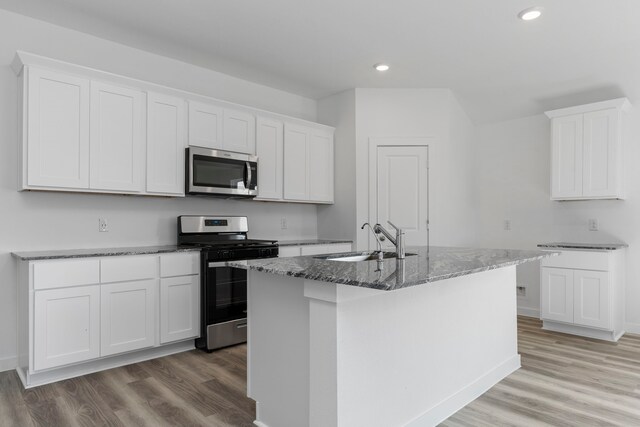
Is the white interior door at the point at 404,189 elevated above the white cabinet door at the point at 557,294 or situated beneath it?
elevated above

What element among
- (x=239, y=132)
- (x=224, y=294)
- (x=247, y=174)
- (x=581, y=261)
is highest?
(x=239, y=132)

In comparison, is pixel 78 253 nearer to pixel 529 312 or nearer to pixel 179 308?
pixel 179 308

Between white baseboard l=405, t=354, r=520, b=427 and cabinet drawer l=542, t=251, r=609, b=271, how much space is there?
147 centimetres

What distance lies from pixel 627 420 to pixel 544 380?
0.59 m

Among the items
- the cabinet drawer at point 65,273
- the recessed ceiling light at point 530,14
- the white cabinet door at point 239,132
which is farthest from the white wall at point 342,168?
the cabinet drawer at point 65,273

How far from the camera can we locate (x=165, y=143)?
352 cm

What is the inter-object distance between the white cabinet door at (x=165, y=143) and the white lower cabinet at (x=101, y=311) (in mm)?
650

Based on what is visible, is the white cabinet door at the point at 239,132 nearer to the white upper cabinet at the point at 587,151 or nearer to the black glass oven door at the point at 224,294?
the black glass oven door at the point at 224,294

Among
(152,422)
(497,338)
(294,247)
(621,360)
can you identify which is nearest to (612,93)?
(621,360)

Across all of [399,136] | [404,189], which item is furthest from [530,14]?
[404,189]

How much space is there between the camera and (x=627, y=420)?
2.24m

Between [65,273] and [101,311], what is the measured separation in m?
0.37

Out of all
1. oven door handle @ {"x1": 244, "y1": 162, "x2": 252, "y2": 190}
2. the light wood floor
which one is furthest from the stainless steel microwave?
the light wood floor

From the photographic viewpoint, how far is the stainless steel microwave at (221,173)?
3627mm
